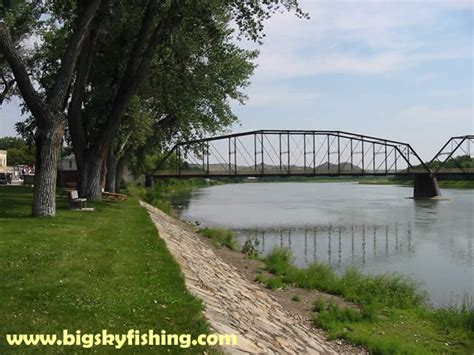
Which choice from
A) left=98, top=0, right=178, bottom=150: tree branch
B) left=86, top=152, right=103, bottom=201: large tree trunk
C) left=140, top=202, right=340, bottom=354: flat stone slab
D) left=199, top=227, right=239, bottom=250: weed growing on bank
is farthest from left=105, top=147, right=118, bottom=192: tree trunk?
left=140, top=202, right=340, bottom=354: flat stone slab

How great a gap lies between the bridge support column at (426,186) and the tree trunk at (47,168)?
73429 millimetres

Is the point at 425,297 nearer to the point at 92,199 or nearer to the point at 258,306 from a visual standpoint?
the point at 258,306

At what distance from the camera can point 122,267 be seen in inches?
384

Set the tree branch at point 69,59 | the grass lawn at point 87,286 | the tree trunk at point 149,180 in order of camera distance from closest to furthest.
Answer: the grass lawn at point 87,286, the tree branch at point 69,59, the tree trunk at point 149,180

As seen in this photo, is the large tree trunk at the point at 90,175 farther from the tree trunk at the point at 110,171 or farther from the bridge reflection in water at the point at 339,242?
→ the bridge reflection in water at the point at 339,242

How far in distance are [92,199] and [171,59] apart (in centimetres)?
755

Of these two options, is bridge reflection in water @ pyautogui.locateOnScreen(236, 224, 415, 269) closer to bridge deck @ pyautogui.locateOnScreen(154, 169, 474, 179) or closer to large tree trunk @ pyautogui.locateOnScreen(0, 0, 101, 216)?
large tree trunk @ pyautogui.locateOnScreen(0, 0, 101, 216)

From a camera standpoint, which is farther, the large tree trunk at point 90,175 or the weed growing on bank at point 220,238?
the large tree trunk at point 90,175

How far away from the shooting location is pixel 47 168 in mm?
15648

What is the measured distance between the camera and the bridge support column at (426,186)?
8169 cm

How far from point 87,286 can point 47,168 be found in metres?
8.44

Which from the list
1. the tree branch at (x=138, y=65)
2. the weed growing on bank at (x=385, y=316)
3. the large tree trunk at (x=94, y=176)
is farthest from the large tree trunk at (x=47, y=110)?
the weed growing on bank at (x=385, y=316)

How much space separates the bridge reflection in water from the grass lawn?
1085 centimetres

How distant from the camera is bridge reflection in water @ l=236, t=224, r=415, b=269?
23.3 m
